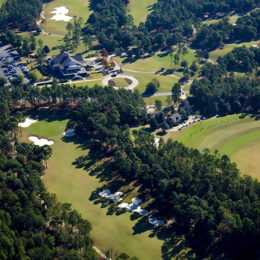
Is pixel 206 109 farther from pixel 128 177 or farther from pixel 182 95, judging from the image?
pixel 128 177

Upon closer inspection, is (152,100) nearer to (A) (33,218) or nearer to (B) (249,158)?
(B) (249,158)

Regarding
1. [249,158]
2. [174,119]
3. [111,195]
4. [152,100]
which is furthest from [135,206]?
[152,100]

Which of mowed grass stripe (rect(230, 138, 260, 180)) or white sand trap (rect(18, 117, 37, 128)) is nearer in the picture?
mowed grass stripe (rect(230, 138, 260, 180))

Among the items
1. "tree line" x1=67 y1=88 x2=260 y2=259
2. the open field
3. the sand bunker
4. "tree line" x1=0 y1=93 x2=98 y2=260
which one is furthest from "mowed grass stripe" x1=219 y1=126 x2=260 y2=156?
"tree line" x1=0 y1=93 x2=98 y2=260

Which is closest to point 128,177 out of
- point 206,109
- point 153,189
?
point 153,189

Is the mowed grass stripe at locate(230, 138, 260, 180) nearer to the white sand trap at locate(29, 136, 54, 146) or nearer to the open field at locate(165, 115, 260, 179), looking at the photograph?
the open field at locate(165, 115, 260, 179)

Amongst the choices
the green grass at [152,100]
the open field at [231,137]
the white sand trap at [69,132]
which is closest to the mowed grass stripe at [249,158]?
the open field at [231,137]

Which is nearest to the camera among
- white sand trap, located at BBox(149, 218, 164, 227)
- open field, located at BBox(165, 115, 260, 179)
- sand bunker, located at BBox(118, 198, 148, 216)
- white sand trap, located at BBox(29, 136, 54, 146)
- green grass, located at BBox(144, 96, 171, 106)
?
white sand trap, located at BBox(149, 218, 164, 227)

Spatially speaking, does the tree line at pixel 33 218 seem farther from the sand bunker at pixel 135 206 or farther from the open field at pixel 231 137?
the open field at pixel 231 137
